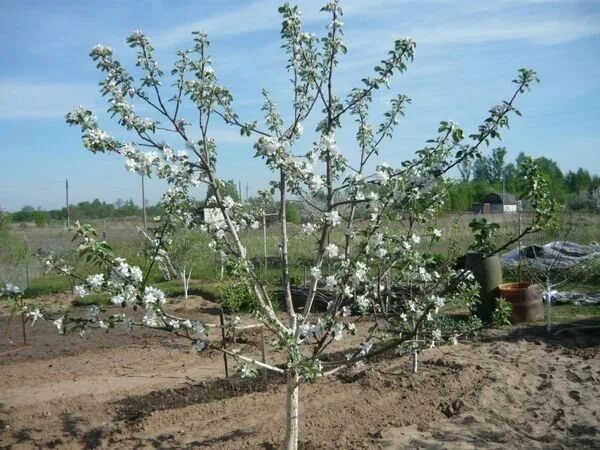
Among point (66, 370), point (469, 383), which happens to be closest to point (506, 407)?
point (469, 383)

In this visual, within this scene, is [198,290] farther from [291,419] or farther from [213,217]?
[213,217]

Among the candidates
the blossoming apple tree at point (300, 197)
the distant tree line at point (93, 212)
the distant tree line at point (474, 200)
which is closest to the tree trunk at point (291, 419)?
the blossoming apple tree at point (300, 197)

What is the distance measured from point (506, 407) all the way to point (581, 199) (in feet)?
80.0

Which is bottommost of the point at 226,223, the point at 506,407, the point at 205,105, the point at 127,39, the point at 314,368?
the point at 506,407

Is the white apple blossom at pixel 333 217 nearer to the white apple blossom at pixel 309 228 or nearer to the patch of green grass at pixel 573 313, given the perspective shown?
the white apple blossom at pixel 309 228

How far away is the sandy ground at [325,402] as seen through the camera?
15.0 ft

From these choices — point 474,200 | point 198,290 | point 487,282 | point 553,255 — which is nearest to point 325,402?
point 487,282

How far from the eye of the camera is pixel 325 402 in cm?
520

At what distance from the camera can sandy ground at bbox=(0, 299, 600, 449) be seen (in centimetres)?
458

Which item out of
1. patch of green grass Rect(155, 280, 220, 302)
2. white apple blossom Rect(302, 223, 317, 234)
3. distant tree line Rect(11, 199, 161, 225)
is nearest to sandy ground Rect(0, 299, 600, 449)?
white apple blossom Rect(302, 223, 317, 234)

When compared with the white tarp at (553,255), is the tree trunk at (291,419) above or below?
below

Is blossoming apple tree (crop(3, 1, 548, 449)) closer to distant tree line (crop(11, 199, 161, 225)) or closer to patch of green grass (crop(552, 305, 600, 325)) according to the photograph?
patch of green grass (crop(552, 305, 600, 325))

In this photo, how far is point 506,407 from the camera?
5.25 meters

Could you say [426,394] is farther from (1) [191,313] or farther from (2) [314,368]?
(1) [191,313]
